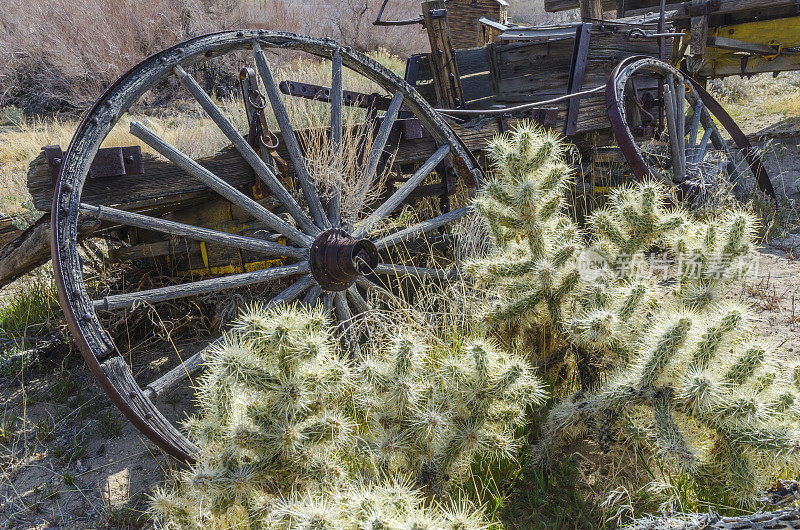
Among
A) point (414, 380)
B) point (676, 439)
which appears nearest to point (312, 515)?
point (414, 380)

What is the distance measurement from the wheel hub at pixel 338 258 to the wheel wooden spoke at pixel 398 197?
194 millimetres

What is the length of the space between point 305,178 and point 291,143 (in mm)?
211

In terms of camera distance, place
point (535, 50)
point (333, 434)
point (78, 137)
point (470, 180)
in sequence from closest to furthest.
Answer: point (333, 434) → point (78, 137) → point (470, 180) → point (535, 50)

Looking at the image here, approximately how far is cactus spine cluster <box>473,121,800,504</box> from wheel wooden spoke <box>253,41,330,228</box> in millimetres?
947

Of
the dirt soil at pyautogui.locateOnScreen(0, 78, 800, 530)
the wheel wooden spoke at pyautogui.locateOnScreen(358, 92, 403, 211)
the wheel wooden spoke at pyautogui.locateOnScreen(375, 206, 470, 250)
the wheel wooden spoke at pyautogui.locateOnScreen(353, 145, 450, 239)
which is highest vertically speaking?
the wheel wooden spoke at pyautogui.locateOnScreen(358, 92, 403, 211)

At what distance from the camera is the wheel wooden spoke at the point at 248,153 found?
9.28ft

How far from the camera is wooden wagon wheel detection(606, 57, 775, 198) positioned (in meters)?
4.22

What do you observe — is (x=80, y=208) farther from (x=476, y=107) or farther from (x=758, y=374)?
(x=476, y=107)

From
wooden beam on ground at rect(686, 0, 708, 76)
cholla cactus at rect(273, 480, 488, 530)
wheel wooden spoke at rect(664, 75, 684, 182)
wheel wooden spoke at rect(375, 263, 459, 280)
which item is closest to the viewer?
cholla cactus at rect(273, 480, 488, 530)

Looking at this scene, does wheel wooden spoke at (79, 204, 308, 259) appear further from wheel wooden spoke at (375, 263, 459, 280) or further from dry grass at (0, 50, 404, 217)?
dry grass at (0, 50, 404, 217)

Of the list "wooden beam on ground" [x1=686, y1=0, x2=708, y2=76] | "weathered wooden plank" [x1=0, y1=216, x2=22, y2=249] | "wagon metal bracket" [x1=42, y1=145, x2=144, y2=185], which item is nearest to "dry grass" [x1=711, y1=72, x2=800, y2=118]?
"wooden beam on ground" [x1=686, y1=0, x2=708, y2=76]

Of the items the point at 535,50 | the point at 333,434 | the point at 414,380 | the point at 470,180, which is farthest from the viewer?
the point at 535,50

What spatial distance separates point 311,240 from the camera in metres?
3.11

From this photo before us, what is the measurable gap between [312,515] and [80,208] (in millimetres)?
1743
